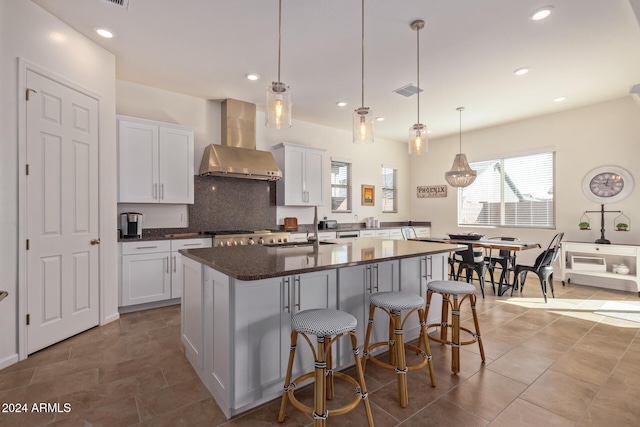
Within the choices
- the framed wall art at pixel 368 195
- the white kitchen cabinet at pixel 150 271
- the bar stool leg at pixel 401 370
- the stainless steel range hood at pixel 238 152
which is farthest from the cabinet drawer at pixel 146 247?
the framed wall art at pixel 368 195

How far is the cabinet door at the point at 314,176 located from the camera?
5.56 meters

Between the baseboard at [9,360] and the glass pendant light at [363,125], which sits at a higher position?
the glass pendant light at [363,125]

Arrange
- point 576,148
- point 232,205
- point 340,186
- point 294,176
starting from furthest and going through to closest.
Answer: point 340,186, point 294,176, point 576,148, point 232,205

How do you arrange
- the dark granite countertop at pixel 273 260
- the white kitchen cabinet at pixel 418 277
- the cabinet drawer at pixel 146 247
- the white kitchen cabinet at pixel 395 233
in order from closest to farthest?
the dark granite countertop at pixel 273 260 < the white kitchen cabinet at pixel 418 277 < the cabinet drawer at pixel 146 247 < the white kitchen cabinet at pixel 395 233

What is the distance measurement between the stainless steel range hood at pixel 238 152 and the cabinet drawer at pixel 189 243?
97 centimetres

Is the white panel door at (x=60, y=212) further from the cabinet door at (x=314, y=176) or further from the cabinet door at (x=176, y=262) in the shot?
the cabinet door at (x=314, y=176)

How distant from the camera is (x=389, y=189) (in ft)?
24.6

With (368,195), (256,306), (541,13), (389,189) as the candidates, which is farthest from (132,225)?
(389,189)

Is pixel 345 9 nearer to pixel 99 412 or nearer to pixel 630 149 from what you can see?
pixel 99 412

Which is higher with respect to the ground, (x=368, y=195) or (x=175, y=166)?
(x=175, y=166)

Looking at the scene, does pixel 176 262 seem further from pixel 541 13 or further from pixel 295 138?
pixel 541 13

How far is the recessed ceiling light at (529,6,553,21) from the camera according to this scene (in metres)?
2.63

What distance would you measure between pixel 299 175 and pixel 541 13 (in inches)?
148

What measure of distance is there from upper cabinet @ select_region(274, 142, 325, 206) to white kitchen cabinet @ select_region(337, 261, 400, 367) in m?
3.05
